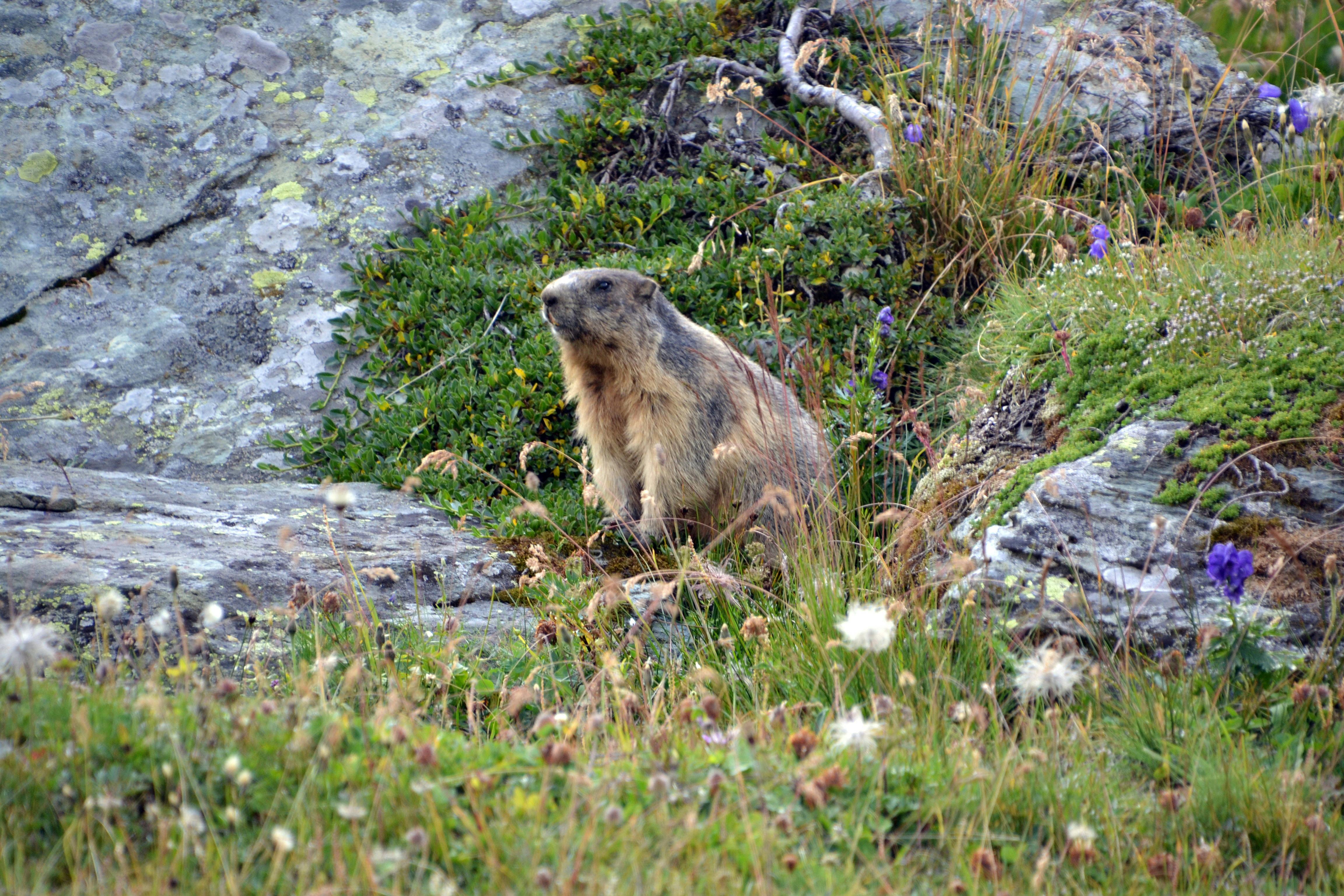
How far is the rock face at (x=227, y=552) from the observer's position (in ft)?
14.3

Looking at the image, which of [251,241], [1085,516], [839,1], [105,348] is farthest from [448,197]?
[1085,516]

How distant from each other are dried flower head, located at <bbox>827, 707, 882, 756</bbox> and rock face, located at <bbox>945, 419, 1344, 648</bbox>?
0.97m

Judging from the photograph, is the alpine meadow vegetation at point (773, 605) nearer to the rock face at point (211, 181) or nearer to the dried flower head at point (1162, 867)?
the dried flower head at point (1162, 867)

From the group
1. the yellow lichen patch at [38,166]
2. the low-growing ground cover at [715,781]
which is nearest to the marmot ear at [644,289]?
the low-growing ground cover at [715,781]

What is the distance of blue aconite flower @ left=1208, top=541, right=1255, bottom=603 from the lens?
312 centimetres

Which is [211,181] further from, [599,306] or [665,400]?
[665,400]

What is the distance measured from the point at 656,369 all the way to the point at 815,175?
3.00 metres

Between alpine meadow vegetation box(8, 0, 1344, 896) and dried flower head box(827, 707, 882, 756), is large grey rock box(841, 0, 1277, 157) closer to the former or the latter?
alpine meadow vegetation box(8, 0, 1344, 896)

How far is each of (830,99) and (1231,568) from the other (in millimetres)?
6194

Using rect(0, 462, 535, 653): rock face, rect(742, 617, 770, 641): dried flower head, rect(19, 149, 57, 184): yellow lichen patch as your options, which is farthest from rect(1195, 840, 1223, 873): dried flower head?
rect(19, 149, 57, 184): yellow lichen patch

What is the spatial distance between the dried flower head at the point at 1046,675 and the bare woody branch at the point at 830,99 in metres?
5.26

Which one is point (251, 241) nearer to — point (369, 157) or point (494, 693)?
point (369, 157)

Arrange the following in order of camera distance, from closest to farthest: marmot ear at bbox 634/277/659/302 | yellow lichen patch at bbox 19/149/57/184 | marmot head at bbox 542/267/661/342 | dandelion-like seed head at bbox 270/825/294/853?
dandelion-like seed head at bbox 270/825/294/853, marmot head at bbox 542/267/661/342, marmot ear at bbox 634/277/659/302, yellow lichen patch at bbox 19/149/57/184

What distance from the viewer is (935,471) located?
214 inches
